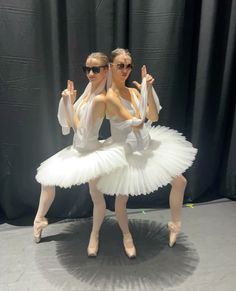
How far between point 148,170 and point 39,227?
0.64m

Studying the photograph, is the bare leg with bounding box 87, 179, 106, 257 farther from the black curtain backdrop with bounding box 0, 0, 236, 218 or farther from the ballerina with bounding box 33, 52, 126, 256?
the black curtain backdrop with bounding box 0, 0, 236, 218

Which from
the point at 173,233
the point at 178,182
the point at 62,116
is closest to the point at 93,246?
the point at 173,233

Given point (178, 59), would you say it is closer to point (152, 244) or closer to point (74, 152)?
point (74, 152)

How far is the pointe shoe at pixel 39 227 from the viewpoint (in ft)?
5.44

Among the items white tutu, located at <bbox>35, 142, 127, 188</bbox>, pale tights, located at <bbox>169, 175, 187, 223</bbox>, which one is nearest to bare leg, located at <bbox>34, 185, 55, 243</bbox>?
white tutu, located at <bbox>35, 142, 127, 188</bbox>

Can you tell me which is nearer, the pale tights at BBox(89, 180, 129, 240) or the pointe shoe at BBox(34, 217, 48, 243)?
the pale tights at BBox(89, 180, 129, 240)

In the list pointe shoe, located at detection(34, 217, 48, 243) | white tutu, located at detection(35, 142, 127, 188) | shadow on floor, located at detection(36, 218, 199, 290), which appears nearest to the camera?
white tutu, located at detection(35, 142, 127, 188)

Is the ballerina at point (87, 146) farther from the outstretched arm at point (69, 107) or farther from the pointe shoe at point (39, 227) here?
the pointe shoe at point (39, 227)

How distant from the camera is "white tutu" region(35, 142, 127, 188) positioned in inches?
52.7

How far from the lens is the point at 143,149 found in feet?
4.81

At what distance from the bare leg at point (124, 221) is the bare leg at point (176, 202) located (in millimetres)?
207

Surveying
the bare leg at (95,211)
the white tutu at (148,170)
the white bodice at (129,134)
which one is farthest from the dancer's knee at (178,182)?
the bare leg at (95,211)

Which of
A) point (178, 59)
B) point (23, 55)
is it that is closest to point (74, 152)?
point (23, 55)

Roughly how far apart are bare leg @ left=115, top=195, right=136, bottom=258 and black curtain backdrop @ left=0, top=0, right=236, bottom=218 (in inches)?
15.7
